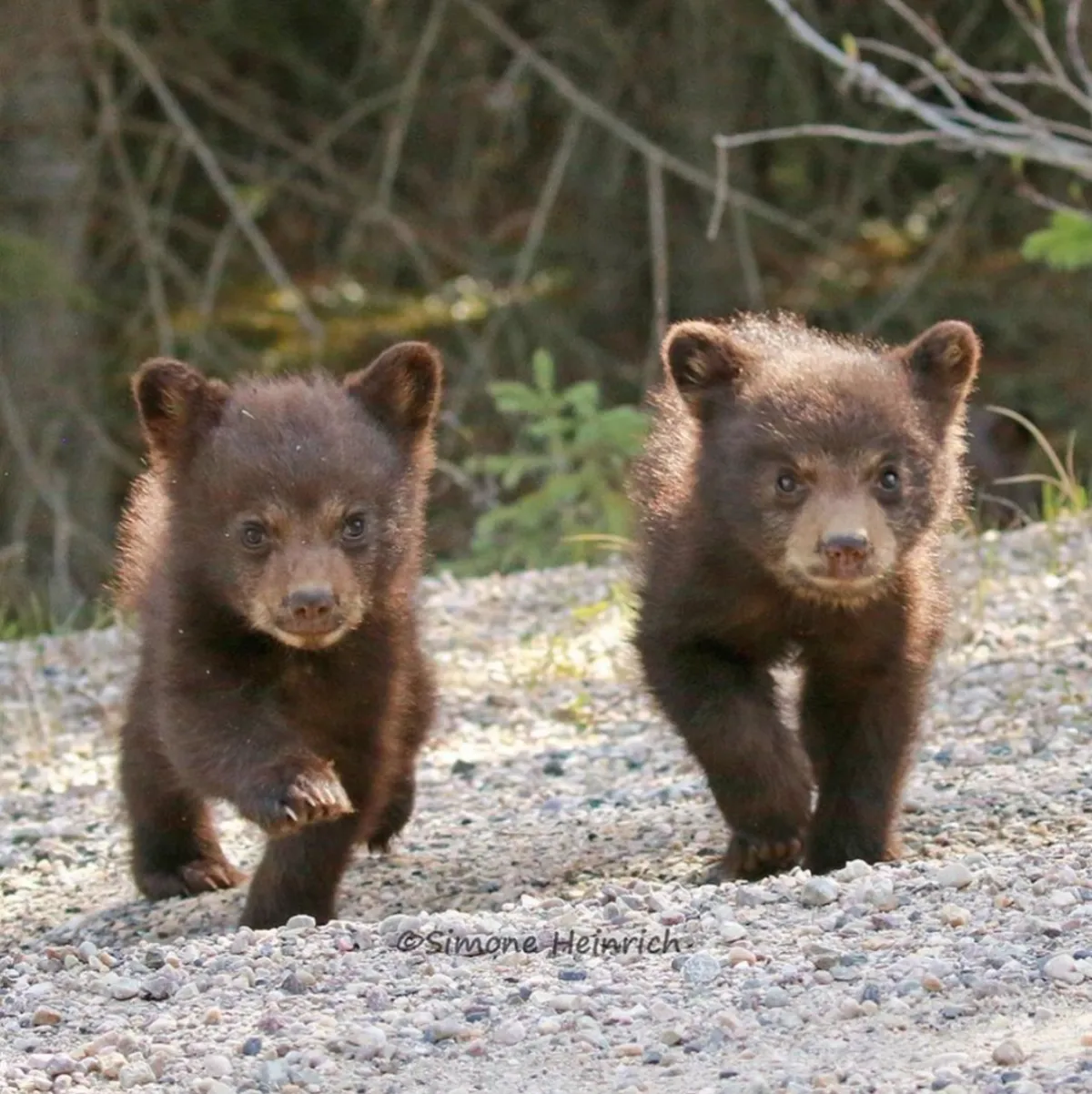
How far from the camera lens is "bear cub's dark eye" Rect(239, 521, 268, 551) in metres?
5.59

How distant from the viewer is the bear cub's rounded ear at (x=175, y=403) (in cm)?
586

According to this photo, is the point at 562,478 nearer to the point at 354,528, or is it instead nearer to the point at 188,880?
the point at 188,880

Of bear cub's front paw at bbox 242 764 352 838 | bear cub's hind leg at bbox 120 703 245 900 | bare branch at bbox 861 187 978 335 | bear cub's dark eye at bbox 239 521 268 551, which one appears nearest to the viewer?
bear cub's front paw at bbox 242 764 352 838

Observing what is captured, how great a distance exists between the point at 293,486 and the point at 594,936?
1.47 meters

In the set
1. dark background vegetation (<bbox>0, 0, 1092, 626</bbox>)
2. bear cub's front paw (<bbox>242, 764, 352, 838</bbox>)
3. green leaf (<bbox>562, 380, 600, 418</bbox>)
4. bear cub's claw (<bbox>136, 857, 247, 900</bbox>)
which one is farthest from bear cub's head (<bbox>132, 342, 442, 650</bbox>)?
dark background vegetation (<bbox>0, 0, 1092, 626</bbox>)

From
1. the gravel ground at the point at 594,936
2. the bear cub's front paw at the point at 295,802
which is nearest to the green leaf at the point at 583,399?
the gravel ground at the point at 594,936

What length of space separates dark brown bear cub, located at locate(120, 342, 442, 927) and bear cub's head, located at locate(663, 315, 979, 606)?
0.79 metres

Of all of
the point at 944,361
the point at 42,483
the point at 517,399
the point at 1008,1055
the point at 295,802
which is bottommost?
the point at 42,483

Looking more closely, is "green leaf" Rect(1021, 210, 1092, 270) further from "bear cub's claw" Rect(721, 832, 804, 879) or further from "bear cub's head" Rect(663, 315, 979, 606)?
"bear cub's claw" Rect(721, 832, 804, 879)

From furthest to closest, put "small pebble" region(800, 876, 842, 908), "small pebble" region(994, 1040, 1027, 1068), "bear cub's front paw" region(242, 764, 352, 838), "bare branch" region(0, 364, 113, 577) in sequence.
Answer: "bare branch" region(0, 364, 113, 577) → "bear cub's front paw" region(242, 764, 352, 838) → "small pebble" region(800, 876, 842, 908) → "small pebble" region(994, 1040, 1027, 1068)

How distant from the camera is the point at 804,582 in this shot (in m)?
5.64

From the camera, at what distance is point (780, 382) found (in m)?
5.92

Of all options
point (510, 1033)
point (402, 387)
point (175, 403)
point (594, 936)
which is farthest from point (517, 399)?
point (510, 1033)

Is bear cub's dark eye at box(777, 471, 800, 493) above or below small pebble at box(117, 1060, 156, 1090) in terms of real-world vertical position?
above
